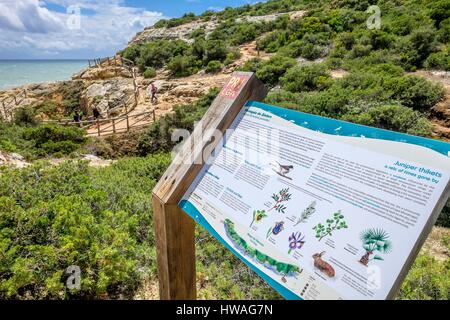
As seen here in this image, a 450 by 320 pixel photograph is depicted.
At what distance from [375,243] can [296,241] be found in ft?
1.13

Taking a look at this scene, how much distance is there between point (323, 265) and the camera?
4.33 ft

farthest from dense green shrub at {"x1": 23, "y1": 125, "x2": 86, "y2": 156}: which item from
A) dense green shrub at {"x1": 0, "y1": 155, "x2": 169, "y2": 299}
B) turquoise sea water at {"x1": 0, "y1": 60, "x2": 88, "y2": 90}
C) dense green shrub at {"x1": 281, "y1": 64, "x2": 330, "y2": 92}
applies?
turquoise sea water at {"x1": 0, "y1": 60, "x2": 88, "y2": 90}

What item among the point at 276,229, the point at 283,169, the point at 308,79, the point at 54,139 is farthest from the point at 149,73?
the point at 276,229

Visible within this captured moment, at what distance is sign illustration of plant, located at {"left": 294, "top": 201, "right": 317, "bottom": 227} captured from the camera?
1.46 metres

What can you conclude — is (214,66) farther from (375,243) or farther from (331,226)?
(375,243)

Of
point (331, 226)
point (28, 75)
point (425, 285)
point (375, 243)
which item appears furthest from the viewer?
point (28, 75)

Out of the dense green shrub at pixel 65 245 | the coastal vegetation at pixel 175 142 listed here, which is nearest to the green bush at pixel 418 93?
the coastal vegetation at pixel 175 142

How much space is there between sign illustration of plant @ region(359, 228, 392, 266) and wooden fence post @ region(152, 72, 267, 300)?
1147 millimetres

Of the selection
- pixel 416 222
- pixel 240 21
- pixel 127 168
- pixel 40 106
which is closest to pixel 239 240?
pixel 416 222

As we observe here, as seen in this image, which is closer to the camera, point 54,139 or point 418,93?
point 418,93

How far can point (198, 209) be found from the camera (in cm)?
193

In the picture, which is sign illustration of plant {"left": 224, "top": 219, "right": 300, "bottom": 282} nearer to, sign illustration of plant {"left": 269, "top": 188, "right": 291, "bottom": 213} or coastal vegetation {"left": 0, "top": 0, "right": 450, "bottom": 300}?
sign illustration of plant {"left": 269, "top": 188, "right": 291, "bottom": 213}
